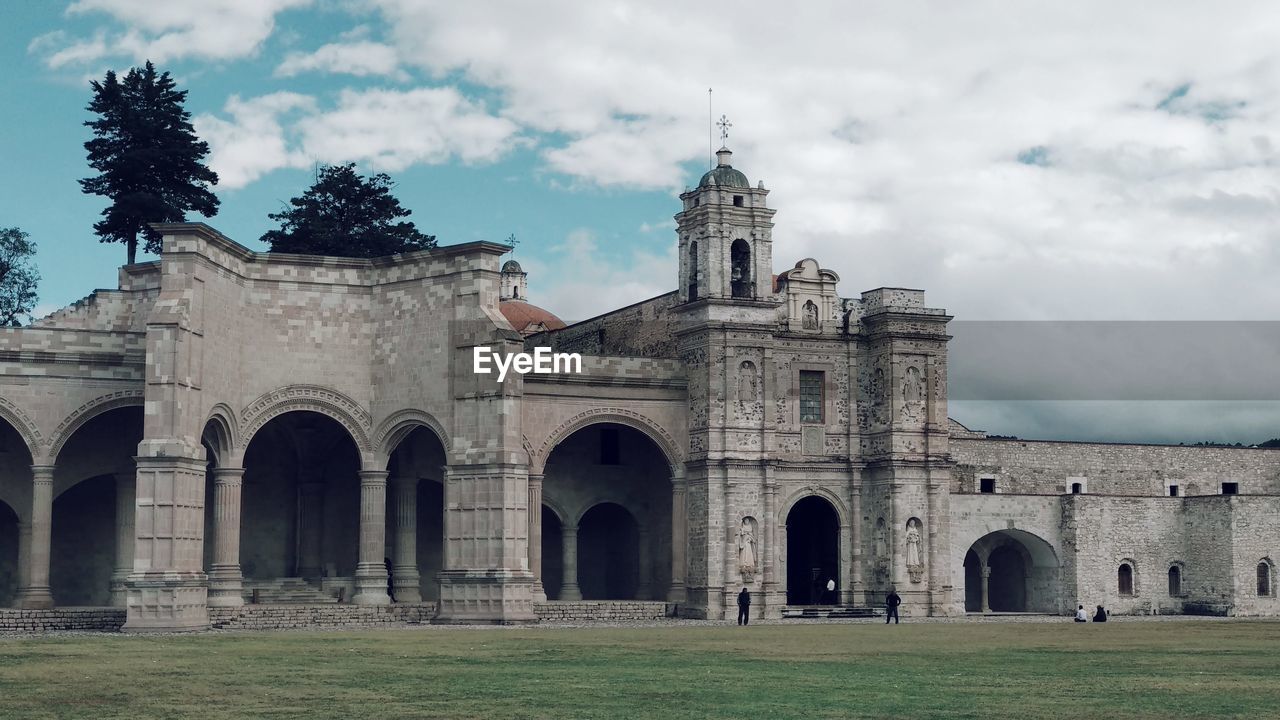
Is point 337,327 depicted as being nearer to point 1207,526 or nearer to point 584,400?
point 584,400

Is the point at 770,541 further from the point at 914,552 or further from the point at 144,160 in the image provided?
the point at 144,160

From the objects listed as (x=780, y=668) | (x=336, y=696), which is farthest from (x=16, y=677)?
(x=780, y=668)

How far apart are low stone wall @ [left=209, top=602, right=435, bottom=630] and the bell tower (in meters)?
12.1

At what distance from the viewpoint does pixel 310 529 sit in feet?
153

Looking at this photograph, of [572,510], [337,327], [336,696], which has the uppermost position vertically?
[337,327]

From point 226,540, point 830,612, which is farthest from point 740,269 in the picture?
point 226,540

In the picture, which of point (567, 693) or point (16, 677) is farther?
→ point (16, 677)

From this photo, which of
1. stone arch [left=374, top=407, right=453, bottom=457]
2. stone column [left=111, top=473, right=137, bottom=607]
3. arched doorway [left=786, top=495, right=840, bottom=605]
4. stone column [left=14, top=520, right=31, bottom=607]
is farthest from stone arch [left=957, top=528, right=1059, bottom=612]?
stone column [left=14, top=520, right=31, bottom=607]

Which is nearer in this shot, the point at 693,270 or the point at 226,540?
the point at 226,540

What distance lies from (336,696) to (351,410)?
78.0ft

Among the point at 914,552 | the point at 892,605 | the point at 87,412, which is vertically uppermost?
the point at 87,412

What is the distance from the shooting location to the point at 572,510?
48.4 m

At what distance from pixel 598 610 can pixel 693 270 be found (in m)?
10.1

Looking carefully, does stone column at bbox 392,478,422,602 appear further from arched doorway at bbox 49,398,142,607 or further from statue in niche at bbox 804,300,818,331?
statue in niche at bbox 804,300,818,331
